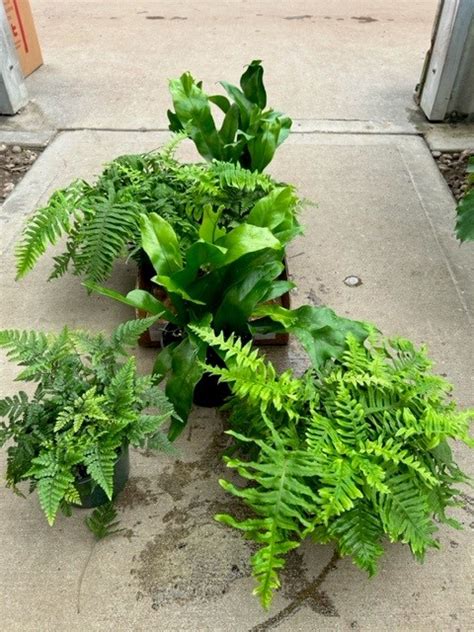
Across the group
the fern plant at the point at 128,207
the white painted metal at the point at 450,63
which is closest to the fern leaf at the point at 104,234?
the fern plant at the point at 128,207

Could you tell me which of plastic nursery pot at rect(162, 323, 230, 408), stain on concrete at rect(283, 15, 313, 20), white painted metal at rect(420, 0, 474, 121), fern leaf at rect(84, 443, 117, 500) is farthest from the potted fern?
stain on concrete at rect(283, 15, 313, 20)

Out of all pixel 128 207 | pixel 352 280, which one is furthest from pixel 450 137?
pixel 128 207

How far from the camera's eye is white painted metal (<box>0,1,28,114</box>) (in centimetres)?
362

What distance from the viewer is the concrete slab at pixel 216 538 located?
4.95ft

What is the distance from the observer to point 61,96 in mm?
4152

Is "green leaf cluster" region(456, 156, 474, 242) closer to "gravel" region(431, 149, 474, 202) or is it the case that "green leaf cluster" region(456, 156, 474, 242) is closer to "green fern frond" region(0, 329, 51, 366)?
"gravel" region(431, 149, 474, 202)

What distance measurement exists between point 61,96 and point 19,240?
6.26 feet

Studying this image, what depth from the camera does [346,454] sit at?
4.68 ft

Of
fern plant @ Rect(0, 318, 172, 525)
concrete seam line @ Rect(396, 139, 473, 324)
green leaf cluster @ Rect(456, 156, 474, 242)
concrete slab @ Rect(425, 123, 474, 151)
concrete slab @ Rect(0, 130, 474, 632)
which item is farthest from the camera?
concrete slab @ Rect(425, 123, 474, 151)

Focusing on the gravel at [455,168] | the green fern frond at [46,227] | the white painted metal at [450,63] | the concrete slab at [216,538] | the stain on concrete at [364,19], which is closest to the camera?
the concrete slab at [216,538]

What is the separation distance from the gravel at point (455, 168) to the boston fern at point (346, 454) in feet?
6.12

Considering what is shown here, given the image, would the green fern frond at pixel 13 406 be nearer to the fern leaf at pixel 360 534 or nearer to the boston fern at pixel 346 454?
the boston fern at pixel 346 454

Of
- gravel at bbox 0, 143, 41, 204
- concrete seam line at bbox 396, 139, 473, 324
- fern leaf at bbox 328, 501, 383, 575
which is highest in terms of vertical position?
fern leaf at bbox 328, 501, 383, 575

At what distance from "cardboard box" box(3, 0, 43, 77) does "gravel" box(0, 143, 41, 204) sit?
1.17 m
